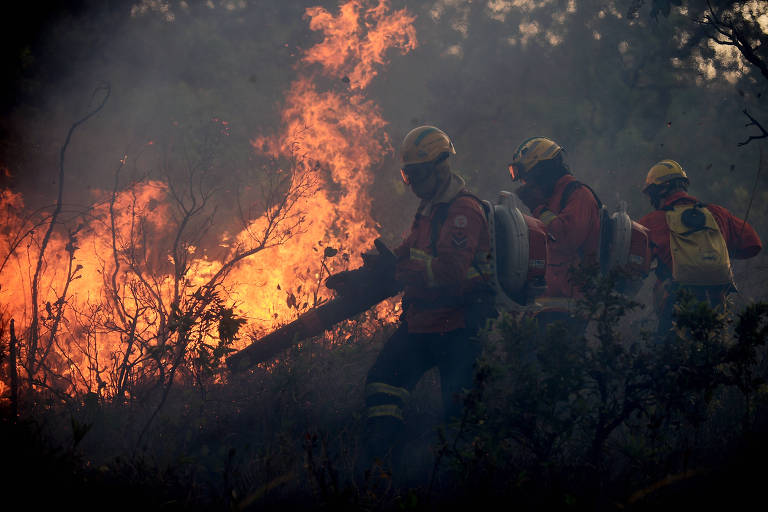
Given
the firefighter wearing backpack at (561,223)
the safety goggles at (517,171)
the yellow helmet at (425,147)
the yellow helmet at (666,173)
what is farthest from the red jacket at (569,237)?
the yellow helmet at (425,147)

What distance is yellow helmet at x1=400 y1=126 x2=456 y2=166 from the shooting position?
4.19 meters

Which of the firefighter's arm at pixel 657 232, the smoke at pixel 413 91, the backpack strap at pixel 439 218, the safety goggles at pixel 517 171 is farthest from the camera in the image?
the smoke at pixel 413 91

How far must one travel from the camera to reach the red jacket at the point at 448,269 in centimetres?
376

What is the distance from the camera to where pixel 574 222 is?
519cm

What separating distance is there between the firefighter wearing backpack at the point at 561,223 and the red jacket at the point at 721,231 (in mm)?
1066

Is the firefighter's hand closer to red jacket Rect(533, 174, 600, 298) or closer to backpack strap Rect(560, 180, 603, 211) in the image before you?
backpack strap Rect(560, 180, 603, 211)

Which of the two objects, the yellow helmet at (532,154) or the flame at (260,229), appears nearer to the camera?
the yellow helmet at (532,154)

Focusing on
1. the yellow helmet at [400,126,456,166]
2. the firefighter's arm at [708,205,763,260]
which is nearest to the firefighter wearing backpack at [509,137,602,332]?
Result: the yellow helmet at [400,126,456,166]

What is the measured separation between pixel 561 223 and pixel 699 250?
1798 mm

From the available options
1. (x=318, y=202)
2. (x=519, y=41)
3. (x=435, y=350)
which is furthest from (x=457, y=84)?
(x=435, y=350)

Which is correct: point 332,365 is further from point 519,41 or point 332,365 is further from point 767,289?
point 519,41

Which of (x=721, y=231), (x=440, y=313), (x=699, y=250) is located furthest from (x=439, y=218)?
(x=721, y=231)

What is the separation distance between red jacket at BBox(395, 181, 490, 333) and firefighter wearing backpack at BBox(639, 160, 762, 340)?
9.53ft

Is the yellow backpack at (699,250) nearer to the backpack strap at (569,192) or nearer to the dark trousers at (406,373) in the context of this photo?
the backpack strap at (569,192)
